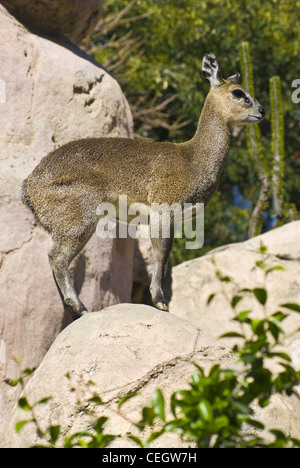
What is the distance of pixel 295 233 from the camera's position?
8.59 meters

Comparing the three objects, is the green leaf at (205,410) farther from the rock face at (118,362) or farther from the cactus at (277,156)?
the cactus at (277,156)

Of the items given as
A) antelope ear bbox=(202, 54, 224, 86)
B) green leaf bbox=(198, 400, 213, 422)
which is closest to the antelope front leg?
antelope ear bbox=(202, 54, 224, 86)

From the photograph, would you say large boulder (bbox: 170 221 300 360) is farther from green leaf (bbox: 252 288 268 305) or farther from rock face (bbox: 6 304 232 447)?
green leaf (bbox: 252 288 268 305)

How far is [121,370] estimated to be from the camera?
14.5 ft

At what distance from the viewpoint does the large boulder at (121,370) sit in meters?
4.27

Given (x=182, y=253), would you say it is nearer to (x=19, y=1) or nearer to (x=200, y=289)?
(x=200, y=289)

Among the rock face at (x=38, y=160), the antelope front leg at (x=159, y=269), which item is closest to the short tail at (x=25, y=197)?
the rock face at (x=38, y=160)

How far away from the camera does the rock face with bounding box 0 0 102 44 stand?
22.6 feet

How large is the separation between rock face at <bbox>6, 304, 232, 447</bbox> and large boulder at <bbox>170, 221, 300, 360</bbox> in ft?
9.20

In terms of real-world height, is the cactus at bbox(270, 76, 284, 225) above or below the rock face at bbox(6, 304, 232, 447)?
above

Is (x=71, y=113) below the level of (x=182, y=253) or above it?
above
